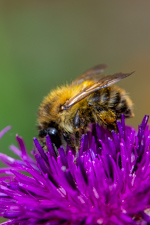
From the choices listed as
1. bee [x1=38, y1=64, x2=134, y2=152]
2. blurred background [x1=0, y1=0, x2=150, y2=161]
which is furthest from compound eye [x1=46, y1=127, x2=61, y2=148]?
blurred background [x1=0, y1=0, x2=150, y2=161]

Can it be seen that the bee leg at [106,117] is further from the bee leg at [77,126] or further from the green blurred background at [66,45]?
the green blurred background at [66,45]

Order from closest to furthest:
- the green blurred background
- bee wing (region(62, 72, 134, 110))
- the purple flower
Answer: the purple flower → bee wing (region(62, 72, 134, 110)) → the green blurred background

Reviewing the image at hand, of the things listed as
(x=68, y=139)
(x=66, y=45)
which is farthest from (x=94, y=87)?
(x=66, y=45)

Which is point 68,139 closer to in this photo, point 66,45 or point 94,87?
point 94,87

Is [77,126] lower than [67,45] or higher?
lower

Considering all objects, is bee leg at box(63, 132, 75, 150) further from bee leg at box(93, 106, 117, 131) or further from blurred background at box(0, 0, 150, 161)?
blurred background at box(0, 0, 150, 161)

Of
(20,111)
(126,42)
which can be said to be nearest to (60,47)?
(126,42)

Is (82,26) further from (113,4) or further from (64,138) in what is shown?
(64,138)
